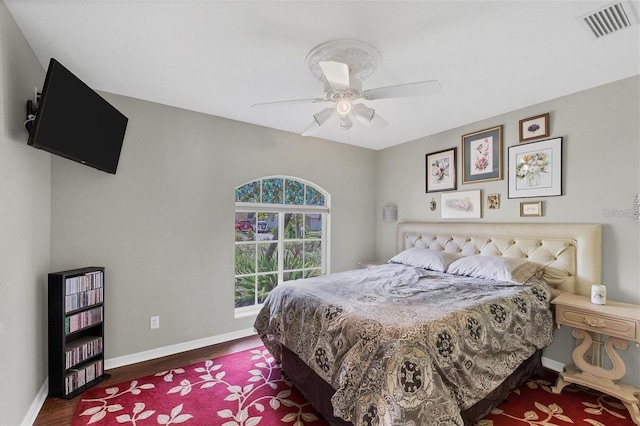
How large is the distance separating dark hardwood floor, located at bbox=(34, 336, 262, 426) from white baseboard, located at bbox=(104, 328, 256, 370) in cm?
5

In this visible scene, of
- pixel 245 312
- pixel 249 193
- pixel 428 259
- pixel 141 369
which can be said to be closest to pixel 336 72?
pixel 249 193

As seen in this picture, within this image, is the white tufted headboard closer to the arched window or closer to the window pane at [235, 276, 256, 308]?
the arched window

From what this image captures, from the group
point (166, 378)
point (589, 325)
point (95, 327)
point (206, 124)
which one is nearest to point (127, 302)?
point (95, 327)

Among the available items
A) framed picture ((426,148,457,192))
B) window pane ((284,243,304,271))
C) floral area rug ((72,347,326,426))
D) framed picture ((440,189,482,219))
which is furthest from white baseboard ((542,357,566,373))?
window pane ((284,243,304,271))

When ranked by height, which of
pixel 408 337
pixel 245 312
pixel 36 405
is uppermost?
pixel 408 337

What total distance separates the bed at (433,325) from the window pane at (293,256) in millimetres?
1245

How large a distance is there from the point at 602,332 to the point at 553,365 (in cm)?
88

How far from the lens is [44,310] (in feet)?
7.52

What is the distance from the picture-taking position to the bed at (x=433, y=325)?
4.85ft

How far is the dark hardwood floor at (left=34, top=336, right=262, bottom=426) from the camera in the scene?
206 centimetres

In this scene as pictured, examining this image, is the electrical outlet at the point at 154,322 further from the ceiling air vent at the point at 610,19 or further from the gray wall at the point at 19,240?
the ceiling air vent at the point at 610,19

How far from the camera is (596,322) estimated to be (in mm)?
2205

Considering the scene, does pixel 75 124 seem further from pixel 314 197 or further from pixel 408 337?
pixel 314 197

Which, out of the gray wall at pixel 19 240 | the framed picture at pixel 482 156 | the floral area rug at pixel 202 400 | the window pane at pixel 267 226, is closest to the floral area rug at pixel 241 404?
the floral area rug at pixel 202 400
